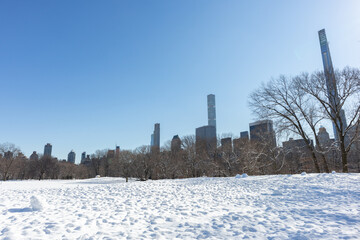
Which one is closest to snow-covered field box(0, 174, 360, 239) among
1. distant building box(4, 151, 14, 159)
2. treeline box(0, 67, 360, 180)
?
treeline box(0, 67, 360, 180)

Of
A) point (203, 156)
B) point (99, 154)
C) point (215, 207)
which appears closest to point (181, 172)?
point (203, 156)

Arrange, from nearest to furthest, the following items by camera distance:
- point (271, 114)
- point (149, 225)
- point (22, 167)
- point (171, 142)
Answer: point (149, 225)
point (271, 114)
point (171, 142)
point (22, 167)

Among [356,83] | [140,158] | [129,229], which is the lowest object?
[129,229]

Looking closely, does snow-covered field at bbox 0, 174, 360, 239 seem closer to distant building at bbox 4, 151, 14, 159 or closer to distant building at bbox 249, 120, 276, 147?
distant building at bbox 249, 120, 276, 147

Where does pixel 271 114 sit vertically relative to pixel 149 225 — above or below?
above

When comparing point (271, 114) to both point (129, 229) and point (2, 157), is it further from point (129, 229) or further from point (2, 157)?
point (2, 157)

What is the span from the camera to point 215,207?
741cm

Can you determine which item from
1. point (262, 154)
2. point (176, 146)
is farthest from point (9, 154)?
point (262, 154)

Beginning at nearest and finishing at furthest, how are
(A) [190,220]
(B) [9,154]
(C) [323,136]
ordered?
(A) [190,220], (C) [323,136], (B) [9,154]

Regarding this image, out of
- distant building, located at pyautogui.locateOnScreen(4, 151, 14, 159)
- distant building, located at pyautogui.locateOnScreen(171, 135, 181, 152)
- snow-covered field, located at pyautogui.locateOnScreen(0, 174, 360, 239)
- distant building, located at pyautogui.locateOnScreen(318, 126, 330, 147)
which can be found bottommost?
snow-covered field, located at pyautogui.locateOnScreen(0, 174, 360, 239)

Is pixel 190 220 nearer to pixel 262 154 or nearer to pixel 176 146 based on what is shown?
pixel 262 154

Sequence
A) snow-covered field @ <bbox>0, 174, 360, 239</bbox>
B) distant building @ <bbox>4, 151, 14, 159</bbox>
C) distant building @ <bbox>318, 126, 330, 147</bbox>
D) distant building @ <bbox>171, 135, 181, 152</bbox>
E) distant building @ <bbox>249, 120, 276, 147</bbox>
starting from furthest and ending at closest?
distant building @ <bbox>4, 151, 14, 159</bbox> → distant building @ <bbox>171, 135, 181, 152</bbox> → distant building @ <bbox>318, 126, 330, 147</bbox> → distant building @ <bbox>249, 120, 276, 147</bbox> → snow-covered field @ <bbox>0, 174, 360, 239</bbox>

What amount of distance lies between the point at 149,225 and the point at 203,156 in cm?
3954

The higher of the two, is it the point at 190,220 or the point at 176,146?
the point at 176,146
